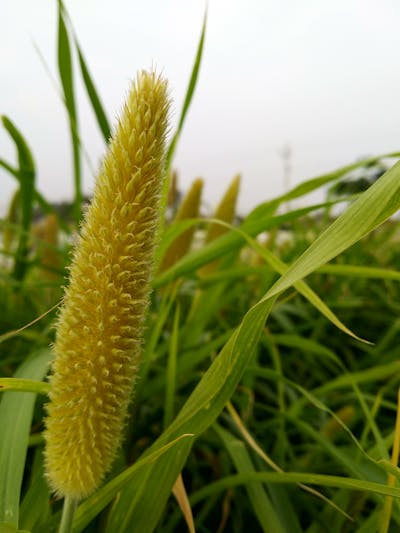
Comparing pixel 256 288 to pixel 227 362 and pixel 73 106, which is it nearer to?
pixel 73 106

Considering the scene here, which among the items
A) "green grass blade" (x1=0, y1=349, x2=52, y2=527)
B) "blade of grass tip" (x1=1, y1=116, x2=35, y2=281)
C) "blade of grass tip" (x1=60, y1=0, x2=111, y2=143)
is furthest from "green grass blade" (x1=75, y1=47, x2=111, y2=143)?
"green grass blade" (x1=0, y1=349, x2=52, y2=527)

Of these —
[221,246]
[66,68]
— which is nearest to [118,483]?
[221,246]

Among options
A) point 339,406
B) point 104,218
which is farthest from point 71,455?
point 339,406

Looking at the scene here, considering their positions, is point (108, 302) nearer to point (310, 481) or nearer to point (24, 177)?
point (310, 481)

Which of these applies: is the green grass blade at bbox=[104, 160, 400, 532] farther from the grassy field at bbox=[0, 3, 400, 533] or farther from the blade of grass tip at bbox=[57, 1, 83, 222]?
the blade of grass tip at bbox=[57, 1, 83, 222]

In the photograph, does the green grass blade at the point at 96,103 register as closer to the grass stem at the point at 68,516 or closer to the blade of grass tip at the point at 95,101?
the blade of grass tip at the point at 95,101
